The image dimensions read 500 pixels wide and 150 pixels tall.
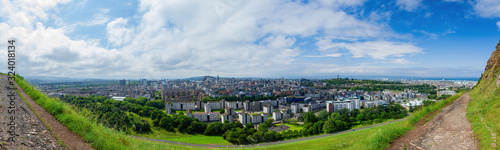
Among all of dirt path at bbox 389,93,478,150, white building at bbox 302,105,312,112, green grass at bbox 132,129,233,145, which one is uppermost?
dirt path at bbox 389,93,478,150

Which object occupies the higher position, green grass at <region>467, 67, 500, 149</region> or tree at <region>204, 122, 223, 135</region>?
green grass at <region>467, 67, 500, 149</region>

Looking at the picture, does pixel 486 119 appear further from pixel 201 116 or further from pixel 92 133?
pixel 201 116

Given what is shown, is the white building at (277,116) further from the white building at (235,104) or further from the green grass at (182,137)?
the white building at (235,104)

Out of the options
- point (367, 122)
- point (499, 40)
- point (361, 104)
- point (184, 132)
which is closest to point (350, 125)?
point (367, 122)

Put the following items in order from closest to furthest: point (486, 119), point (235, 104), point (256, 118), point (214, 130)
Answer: point (486, 119)
point (214, 130)
point (256, 118)
point (235, 104)

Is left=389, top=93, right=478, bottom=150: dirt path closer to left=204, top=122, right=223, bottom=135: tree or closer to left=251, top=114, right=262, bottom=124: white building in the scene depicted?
left=204, top=122, right=223, bottom=135: tree

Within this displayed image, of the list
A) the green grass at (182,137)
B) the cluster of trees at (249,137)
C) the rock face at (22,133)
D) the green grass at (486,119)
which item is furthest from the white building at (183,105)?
the green grass at (486,119)

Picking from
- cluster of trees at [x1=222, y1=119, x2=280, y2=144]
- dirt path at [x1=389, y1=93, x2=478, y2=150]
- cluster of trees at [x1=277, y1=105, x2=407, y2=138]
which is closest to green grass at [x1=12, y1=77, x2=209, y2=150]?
dirt path at [x1=389, y1=93, x2=478, y2=150]

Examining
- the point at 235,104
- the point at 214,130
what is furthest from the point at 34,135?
the point at 235,104

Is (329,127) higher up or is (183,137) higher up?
(329,127)

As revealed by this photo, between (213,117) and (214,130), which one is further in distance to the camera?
(213,117)

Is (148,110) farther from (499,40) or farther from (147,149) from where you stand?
(499,40)
